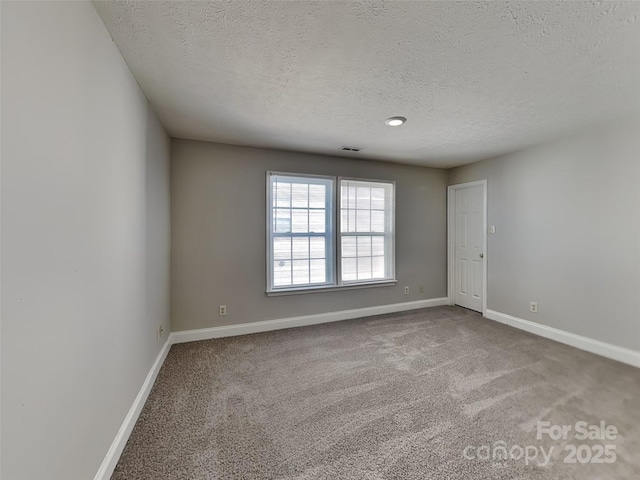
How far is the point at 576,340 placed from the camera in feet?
9.07

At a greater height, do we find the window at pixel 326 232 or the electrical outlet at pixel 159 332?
the window at pixel 326 232

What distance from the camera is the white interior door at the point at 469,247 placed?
153 inches

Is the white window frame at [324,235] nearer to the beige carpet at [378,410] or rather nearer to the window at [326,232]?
the window at [326,232]

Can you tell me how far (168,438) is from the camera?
155 cm

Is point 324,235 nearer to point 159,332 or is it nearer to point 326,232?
point 326,232

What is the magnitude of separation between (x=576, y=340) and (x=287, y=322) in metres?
3.25

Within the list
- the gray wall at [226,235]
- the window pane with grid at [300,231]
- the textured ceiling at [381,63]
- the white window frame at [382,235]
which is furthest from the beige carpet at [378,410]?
the textured ceiling at [381,63]

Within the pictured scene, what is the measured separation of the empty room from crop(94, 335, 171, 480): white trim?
2 centimetres

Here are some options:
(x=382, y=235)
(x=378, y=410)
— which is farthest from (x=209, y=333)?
(x=382, y=235)

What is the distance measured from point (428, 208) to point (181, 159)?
12.1 feet

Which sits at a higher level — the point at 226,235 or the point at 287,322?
the point at 226,235

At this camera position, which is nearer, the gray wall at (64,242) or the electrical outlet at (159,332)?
the gray wall at (64,242)

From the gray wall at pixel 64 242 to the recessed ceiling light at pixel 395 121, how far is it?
2064 mm

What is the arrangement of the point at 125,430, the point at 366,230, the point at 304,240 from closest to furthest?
1. the point at 125,430
2. the point at 304,240
3. the point at 366,230
